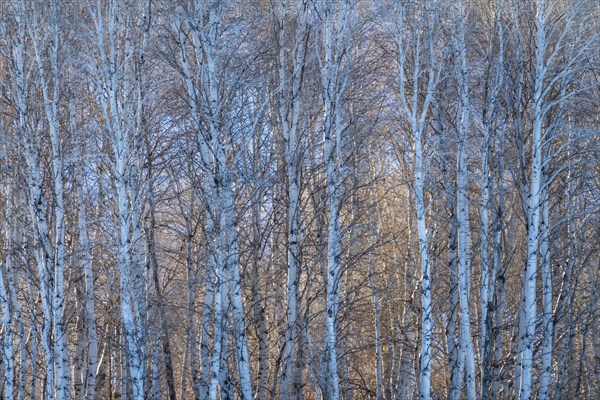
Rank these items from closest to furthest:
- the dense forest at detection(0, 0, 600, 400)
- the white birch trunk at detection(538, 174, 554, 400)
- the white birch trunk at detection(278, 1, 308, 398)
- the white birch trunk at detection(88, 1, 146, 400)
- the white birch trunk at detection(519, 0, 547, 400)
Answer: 1. the white birch trunk at detection(88, 1, 146, 400)
2. the white birch trunk at detection(519, 0, 547, 400)
3. the dense forest at detection(0, 0, 600, 400)
4. the white birch trunk at detection(538, 174, 554, 400)
5. the white birch trunk at detection(278, 1, 308, 398)

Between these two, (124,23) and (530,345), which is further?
(124,23)

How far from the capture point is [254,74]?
561 inches

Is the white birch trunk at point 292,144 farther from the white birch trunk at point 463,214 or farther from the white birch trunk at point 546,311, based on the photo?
the white birch trunk at point 546,311

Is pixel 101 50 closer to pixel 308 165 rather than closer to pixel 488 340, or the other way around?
pixel 308 165

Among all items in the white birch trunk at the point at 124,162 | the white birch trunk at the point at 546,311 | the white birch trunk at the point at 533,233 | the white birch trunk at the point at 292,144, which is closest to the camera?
the white birch trunk at the point at 124,162

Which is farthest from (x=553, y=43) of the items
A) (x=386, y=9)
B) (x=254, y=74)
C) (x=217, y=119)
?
(x=217, y=119)

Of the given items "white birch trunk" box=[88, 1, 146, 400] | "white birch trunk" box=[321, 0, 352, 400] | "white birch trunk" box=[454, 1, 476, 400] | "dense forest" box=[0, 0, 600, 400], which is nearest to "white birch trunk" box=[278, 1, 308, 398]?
"dense forest" box=[0, 0, 600, 400]

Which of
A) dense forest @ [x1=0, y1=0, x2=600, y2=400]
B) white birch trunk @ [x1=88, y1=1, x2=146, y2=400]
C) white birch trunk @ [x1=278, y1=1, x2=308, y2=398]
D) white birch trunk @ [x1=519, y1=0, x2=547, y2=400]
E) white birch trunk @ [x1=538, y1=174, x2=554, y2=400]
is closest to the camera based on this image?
white birch trunk @ [x1=88, y1=1, x2=146, y2=400]

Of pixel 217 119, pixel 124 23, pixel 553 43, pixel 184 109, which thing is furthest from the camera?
pixel 184 109

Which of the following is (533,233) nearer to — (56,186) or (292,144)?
(292,144)

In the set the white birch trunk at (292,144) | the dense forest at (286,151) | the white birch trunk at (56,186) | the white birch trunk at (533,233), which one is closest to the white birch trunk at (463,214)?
the dense forest at (286,151)

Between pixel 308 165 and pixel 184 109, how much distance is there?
3.02 metres

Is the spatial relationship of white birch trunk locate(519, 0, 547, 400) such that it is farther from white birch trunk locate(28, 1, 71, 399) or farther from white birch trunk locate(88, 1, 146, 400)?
white birch trunk locate(28, 1, 71, 399)

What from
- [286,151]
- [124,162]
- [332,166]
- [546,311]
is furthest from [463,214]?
[124,162]
